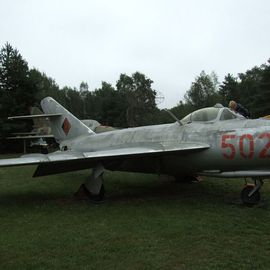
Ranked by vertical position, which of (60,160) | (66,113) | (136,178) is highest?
(66,113)

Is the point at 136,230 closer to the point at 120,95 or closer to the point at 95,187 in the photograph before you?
the point at 95,187

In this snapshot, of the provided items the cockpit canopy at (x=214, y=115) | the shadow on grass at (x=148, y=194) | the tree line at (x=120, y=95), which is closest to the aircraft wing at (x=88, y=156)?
the cockpit canopy at (x=214, y=115)

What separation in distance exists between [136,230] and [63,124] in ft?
24.3

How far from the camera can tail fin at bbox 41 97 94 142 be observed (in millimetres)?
12609

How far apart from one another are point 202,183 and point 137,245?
252 inches

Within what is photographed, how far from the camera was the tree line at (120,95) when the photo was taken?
→ 34.1 meters

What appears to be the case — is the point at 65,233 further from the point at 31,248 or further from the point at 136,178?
the point at 136,178

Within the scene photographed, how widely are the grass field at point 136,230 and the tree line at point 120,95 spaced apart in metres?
25.0

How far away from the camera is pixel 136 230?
20.1 feet

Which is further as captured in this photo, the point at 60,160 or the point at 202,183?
the point at 202,183

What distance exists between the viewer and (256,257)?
471 cm

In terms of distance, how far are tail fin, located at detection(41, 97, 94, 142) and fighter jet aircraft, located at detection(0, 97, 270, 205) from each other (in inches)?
92.9

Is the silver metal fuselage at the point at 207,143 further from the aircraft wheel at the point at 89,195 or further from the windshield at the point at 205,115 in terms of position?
the aircraft wheel at the point at 89,195

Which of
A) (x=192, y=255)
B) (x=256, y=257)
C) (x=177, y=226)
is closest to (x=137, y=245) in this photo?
(x=192, y=255)
